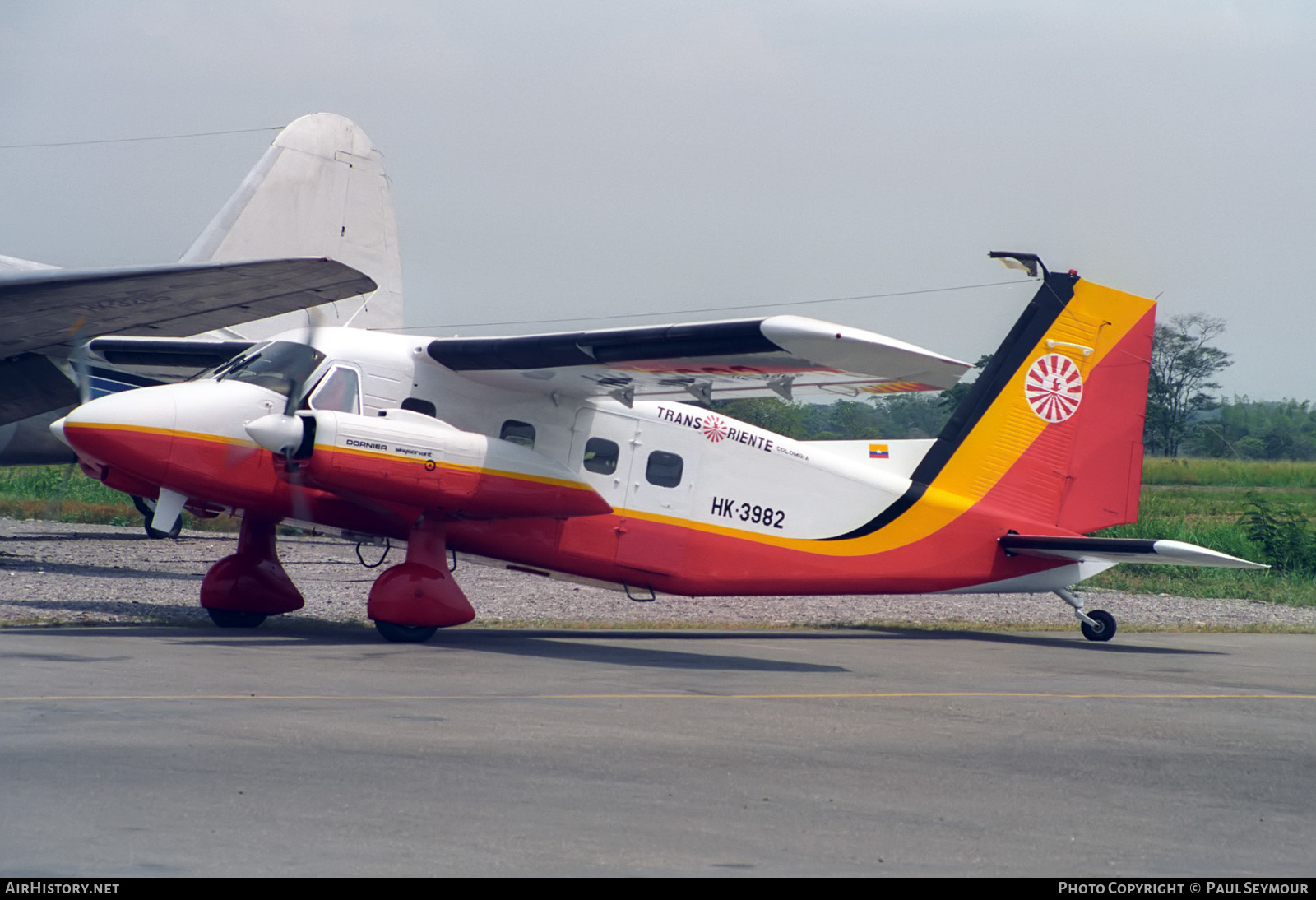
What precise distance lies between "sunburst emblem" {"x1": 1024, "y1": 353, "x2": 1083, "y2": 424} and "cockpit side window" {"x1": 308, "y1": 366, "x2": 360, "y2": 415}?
334 inches

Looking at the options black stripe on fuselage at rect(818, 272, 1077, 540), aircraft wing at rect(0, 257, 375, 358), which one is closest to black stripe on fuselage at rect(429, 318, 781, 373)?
aircraft wing at rect(0, 257, 375, 358)

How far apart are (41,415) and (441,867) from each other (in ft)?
56.9

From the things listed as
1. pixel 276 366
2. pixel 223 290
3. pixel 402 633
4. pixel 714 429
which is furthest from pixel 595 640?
pixel 223 290

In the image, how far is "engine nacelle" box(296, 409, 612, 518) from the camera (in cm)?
1123

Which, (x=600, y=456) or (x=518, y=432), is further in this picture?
(x=600, y=456)

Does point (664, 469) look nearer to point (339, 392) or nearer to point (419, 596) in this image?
point (419, 596)

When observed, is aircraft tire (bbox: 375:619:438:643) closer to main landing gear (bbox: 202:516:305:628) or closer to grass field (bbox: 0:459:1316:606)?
main landing gear (bbox: 202:516:305:628)

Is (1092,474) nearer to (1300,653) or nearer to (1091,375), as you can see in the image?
(1091,375)

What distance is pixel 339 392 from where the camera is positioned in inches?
472

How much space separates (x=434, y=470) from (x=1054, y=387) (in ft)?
27.1

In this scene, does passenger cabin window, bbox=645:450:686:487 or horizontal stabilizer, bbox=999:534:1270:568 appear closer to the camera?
horizontal stabilizer, bbox=999:534:1270:568

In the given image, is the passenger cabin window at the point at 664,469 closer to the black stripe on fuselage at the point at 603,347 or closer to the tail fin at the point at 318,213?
the black stripe on fuselage at the point at 603,347

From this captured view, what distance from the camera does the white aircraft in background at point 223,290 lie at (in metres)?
13.3
